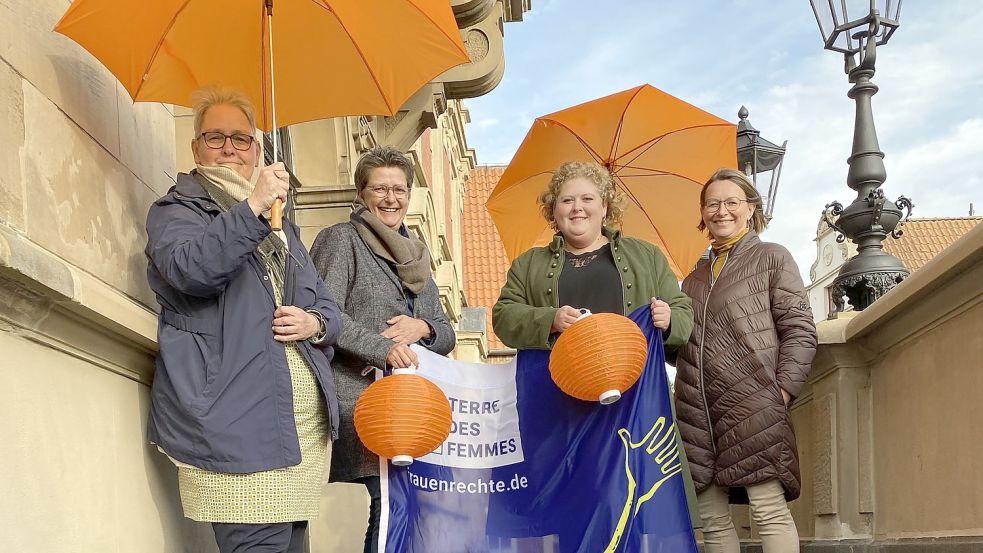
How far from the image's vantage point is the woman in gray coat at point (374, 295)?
4.30m

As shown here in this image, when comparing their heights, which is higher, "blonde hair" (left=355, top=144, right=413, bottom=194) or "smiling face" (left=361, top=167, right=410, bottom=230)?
"blonde hair" (left=355, top=144, right=413, bottom=194)

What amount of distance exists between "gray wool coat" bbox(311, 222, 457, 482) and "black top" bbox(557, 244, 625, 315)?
575 mm

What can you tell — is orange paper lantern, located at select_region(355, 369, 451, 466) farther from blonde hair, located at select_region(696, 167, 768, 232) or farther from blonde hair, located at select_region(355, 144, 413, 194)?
blonde hair, located at select_region(696, 167, 768, 232)

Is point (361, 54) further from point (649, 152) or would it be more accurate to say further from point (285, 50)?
point (649, 152)

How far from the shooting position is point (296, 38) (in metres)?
4.45

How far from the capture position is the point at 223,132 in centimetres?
377

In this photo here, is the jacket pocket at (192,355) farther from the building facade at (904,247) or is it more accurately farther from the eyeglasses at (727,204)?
the building facade at (904,247)

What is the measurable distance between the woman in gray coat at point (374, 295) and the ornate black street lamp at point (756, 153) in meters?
5.16

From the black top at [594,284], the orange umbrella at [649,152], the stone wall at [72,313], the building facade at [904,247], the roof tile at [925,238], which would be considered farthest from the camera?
the building facade at [904,247]

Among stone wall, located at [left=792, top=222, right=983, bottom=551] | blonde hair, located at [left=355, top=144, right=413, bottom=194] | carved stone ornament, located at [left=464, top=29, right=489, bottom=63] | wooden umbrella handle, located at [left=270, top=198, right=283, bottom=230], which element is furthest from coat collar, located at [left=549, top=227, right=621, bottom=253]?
carved stone ornament, located at [left=464, top=29, right=489, bottom=63]

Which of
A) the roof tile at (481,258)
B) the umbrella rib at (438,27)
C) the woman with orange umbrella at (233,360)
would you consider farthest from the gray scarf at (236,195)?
the roof tile at (481,258)

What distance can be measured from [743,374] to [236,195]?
2399 millimetres

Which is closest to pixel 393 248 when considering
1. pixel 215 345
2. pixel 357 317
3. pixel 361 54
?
pixel 357 317

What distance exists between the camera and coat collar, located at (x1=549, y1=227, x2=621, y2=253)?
15.4ft
